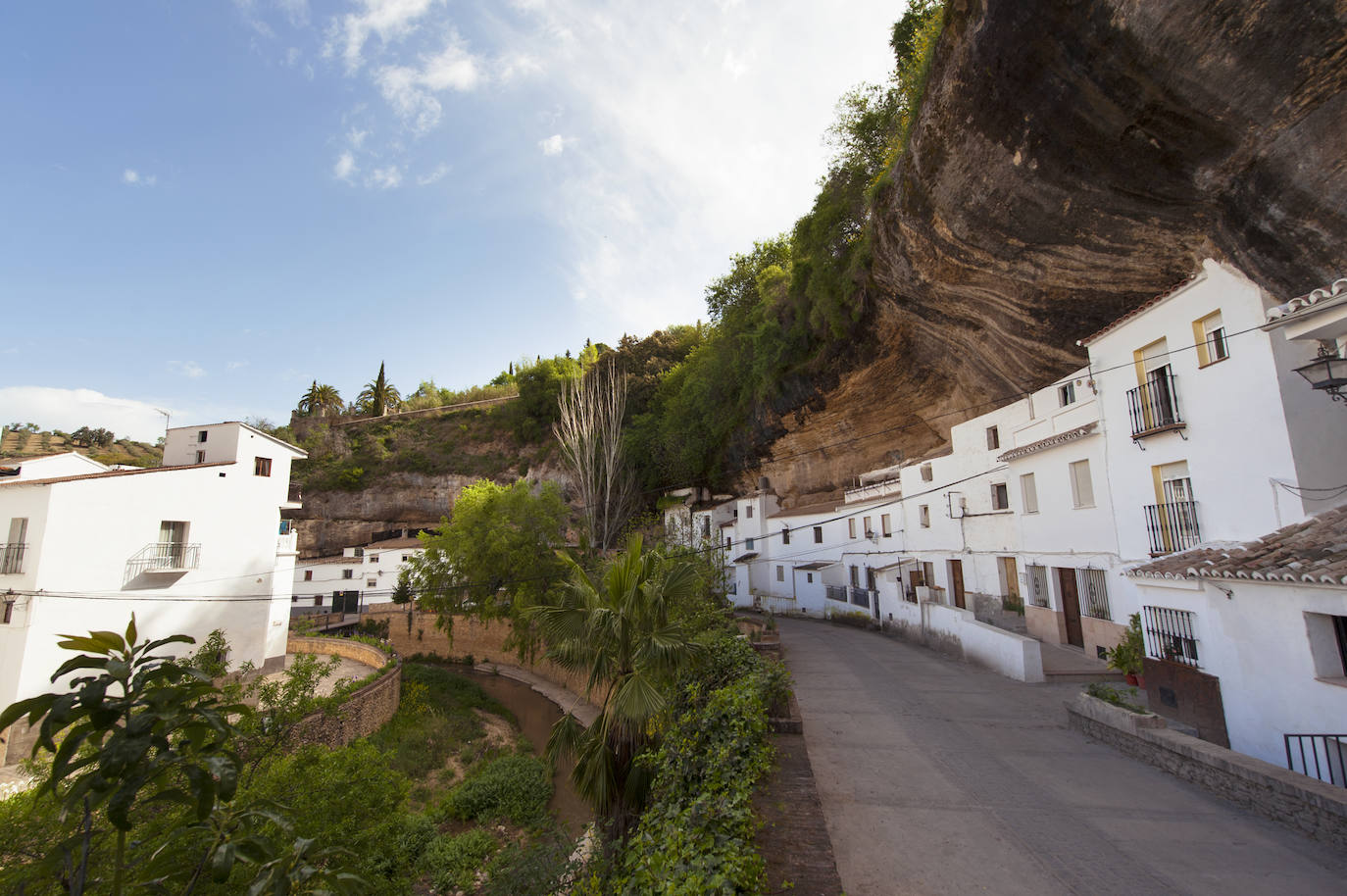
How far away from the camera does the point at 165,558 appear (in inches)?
672

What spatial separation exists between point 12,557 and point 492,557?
13.7 metres

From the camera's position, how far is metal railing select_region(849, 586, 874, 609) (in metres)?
21.8

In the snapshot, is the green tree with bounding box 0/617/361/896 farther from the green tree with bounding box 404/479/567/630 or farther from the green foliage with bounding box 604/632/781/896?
the green tree with bounding box 404/479/567/630

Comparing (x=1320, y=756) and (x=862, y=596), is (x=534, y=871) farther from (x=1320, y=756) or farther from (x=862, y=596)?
(x=862, y=596)

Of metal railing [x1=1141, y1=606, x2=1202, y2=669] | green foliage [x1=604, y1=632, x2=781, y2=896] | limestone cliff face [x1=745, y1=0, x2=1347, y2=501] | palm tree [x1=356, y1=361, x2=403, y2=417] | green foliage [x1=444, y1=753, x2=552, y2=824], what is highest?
palm tree [x1=356, y1=361, x2=403, y2=417]

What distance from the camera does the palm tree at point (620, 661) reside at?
7.20 meters

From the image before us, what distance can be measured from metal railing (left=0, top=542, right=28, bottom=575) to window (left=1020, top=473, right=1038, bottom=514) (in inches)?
996

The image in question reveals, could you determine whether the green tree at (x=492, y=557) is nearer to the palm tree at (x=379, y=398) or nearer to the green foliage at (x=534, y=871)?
the green foliage at (x=534, y=871)

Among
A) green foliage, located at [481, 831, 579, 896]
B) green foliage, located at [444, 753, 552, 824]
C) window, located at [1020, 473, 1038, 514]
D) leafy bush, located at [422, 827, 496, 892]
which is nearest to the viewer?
green foliage, located at [481, 831, 579, 896]

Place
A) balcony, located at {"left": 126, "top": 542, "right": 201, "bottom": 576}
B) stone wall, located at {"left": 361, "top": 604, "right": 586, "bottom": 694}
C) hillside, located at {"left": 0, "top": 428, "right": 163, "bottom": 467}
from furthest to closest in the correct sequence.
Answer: hillside, located at {"left": 0, "top": 428, "right": 163, "bottom": 467} → stone wall, located at {"left": 361, "top": 604, "right": 586, "bottom": 694} → balcony, located at {"left": 126, "top": 542, "right": 201, "bottom": 576}

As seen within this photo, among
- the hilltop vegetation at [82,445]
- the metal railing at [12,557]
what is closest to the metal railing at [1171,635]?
the metal railing at [12,557]

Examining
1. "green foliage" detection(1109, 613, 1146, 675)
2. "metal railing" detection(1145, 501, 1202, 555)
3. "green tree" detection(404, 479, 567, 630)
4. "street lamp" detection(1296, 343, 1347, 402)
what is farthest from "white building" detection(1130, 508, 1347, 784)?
"green tree" detection(404, 479, 567, 630)

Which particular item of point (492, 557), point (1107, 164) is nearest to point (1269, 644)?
point (1107, 164)

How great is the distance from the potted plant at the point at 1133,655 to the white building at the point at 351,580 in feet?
117
